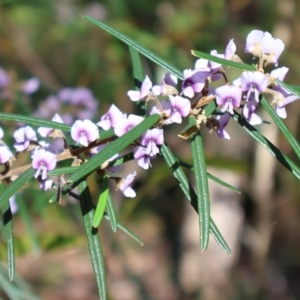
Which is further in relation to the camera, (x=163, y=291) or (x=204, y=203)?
(x=163, y=291)

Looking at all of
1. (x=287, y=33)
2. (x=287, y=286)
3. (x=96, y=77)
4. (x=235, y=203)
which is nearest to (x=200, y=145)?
(x=96, y=77)

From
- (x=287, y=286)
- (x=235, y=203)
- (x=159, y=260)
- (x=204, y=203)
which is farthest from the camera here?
(x=159, y=260)

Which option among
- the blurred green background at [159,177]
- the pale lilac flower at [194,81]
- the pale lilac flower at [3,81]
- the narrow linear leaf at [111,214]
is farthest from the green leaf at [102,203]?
the pale lilac flower at [3,81]

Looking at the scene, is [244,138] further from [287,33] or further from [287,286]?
[287,286]

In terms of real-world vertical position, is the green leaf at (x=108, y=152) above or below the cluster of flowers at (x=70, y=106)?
below

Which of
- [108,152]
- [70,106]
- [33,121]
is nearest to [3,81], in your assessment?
[70,106]

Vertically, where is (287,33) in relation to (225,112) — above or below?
above

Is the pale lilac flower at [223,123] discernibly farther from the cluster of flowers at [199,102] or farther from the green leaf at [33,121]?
the green leaf at [33,121]

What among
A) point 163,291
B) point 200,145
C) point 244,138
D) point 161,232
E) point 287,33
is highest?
point 287,33
